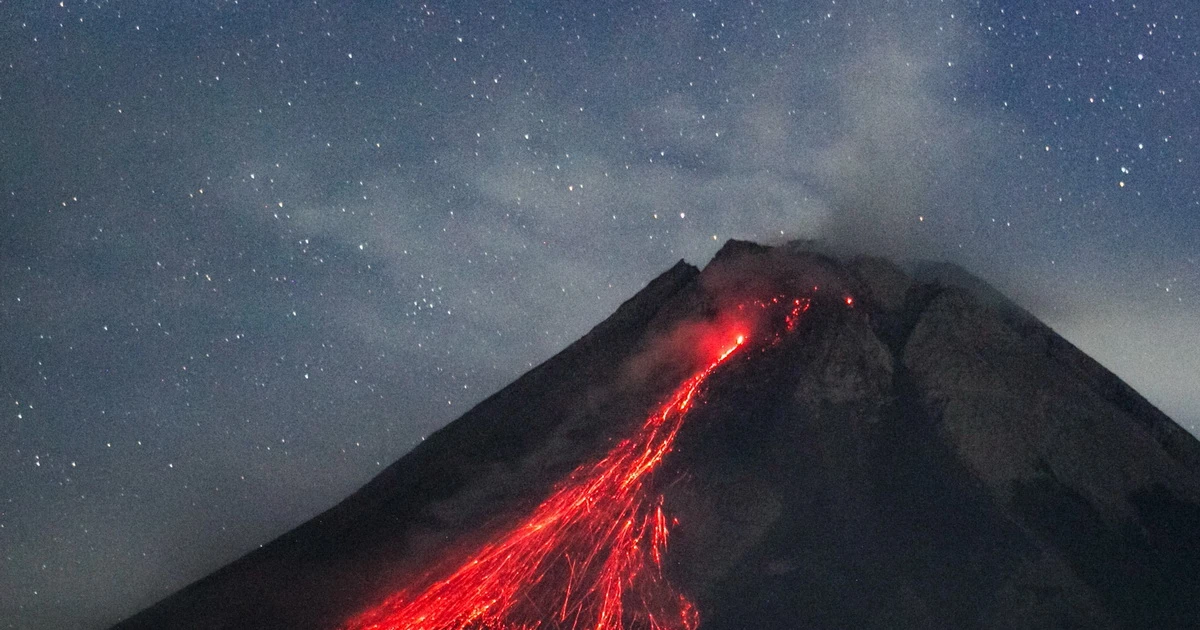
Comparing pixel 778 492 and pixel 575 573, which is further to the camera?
pixel 778 492

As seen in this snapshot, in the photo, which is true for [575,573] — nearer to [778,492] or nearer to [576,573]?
[576,573]

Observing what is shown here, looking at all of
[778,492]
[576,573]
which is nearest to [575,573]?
[576,573]

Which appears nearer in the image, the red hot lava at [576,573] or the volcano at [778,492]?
the red hot lava at [576,573]

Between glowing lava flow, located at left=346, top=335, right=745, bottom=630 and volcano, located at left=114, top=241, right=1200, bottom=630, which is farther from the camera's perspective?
volcano, located at left=114, top=241, right=1200, bottom=630
